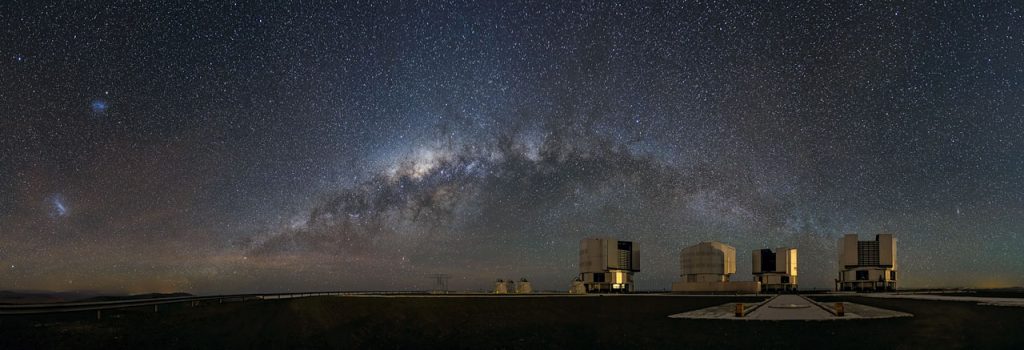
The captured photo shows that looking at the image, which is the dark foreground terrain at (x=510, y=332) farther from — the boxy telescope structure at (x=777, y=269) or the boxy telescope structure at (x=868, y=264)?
the boxy telescope structure at (x=777, y=269)

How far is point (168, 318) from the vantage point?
52.8 meters

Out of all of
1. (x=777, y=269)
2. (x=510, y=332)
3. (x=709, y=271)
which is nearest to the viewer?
(x=510, y=332)

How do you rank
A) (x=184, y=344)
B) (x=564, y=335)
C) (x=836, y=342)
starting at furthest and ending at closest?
1. (x=184, y=344)
2. (x=564, y=335)
3. (x=836, y=342)

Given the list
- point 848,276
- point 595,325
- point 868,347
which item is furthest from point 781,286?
point 868,347

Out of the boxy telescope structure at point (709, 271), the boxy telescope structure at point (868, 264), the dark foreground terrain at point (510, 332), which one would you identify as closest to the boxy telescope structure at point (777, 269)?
the boxy telescope structure at point (709, 271)

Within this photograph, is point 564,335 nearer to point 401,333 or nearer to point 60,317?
point 401,333

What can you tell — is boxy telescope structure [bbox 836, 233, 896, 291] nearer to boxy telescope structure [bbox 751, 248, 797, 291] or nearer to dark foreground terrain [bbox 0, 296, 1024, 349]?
boxy telescope structure [bbox 751, 248, 797, 291]

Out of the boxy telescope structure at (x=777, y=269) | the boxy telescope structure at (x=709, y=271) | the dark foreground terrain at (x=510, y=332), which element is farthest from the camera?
the boxy telescope structure at (x=777, y=269)

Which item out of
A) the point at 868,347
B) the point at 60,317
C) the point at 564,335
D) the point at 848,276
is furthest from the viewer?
the point at 848,276

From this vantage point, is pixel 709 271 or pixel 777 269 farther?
pixel 777 269

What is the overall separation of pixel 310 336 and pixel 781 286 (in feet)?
435

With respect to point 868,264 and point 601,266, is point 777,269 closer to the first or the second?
point 868,264

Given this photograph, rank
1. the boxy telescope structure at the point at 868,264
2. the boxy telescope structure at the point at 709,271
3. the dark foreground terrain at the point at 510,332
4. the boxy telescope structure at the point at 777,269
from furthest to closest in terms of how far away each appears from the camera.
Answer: the boxy telescope structure at the point at 777,269 → the boxy telescope structure at the point at 709,271 → the boxy telescope structure at the point at 868,264 → the dark foreground terrain at the point at 510,332

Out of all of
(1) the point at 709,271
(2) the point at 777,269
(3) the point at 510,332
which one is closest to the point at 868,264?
(2) the point at 777,269
